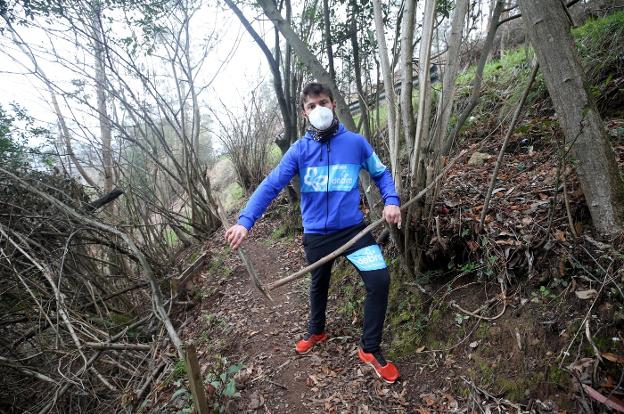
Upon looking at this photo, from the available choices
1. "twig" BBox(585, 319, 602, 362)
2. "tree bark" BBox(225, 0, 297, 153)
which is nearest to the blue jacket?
"twig" BBox(585, 319, 602, 362)

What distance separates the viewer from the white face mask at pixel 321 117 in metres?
2.38

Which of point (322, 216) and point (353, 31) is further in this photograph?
→ point (353, 31)

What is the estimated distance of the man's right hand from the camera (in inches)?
83.0

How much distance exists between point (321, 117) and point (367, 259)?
105 cm

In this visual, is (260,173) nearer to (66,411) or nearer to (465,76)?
(465,76)

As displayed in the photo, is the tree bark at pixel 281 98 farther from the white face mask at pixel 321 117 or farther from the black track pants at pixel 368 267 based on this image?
the black track pants at pixel 368 267

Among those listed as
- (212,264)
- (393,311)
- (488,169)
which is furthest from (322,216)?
(212,264)

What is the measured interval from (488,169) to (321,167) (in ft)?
6.80

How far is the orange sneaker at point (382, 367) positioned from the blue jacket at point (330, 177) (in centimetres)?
101

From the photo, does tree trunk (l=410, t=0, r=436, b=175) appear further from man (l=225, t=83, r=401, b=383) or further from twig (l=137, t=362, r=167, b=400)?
twig (l=137, t=362, r=167, b=400)

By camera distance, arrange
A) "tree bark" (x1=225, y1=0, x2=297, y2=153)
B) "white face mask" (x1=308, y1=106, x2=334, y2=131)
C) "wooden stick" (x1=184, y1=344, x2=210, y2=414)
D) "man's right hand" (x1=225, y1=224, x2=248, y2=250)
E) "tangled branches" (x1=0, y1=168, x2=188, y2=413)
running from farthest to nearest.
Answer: "tree bark" (x1=225, y1=0, x2=297, y2=153), "tangled branches" (x1=0, y1=168, x2=188, y2=413), "white face mask" (x1=308, y1=106, x2=334, y2=131), "man's right hand" (x1=225, y1=224, x2=248, y2=250), "wooden stick" (x1=184, y1=344, x2=210, y2=414)

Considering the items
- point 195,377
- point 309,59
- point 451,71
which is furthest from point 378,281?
point 309,59

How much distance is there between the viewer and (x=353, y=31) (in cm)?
470

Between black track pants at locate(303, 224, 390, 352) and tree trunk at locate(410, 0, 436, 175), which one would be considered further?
tree trunk at locate(410, 0, 436, 175)
